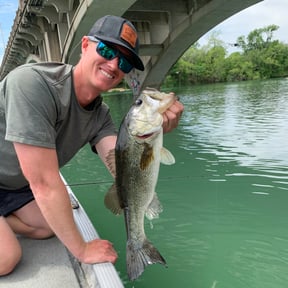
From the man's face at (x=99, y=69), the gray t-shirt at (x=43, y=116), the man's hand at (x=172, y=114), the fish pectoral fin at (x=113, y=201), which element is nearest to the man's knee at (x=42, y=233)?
the gray t-shirt at (x=43, y=116)

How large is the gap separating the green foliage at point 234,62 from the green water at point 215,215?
5645cm

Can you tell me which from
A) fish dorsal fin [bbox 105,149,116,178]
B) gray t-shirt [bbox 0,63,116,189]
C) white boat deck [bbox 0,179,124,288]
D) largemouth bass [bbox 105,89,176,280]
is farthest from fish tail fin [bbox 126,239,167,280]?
gray t-shirt [bbox 0,63,116,189]

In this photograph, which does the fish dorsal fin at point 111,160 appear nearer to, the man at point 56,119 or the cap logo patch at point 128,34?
the man at point 56,119

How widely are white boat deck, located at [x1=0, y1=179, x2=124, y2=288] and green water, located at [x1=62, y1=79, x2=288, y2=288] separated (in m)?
0.99

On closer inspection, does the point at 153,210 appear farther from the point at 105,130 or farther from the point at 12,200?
the point at 12,200

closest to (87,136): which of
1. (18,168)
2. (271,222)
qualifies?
(18,168)

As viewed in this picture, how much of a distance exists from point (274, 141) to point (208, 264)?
20.8 feet

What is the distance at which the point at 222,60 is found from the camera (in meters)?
69.4

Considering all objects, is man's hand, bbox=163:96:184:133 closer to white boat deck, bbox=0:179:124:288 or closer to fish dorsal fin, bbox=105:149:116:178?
fish dorsal fin, bbox=105:149:116:178

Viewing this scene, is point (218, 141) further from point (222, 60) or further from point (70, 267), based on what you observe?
point (222, 60)

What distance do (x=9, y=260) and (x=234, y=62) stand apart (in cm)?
7265

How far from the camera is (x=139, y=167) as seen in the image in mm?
2359

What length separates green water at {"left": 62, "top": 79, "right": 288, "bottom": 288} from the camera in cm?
372

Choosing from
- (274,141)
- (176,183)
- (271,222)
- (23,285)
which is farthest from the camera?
(274,141)
